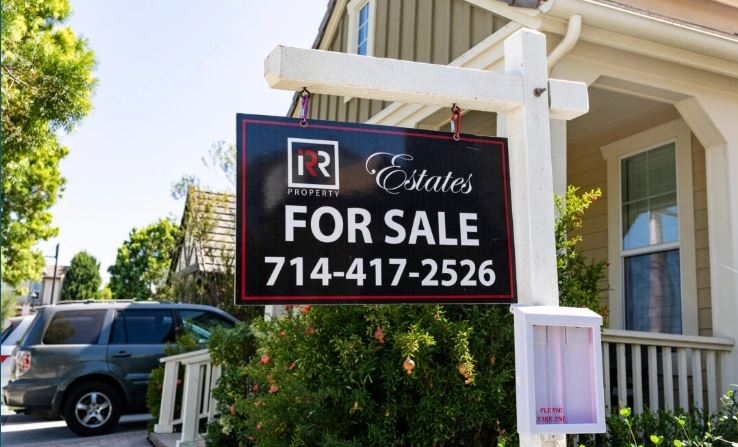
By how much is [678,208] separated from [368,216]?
16.7ft

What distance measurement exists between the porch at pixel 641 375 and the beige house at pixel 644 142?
15 millimetres

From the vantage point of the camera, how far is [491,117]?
6277 mm

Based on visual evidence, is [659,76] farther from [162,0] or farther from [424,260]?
[162,0]

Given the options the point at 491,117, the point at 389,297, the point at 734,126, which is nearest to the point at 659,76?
the point at 734,126

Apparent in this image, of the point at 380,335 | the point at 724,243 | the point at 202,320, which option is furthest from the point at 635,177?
the point at 202,320

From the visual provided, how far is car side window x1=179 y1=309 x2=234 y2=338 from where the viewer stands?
9277 millimetres

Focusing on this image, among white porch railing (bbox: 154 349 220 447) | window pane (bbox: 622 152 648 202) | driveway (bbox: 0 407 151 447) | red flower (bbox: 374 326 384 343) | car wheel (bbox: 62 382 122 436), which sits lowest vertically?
driveway (bbox: 0 407 151 447)

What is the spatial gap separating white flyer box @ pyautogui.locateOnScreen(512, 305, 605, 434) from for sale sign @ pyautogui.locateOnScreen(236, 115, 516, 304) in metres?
0.19

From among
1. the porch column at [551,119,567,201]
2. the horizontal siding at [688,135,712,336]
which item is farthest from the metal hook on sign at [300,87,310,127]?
the horizontal siding at [688,135,712,336]

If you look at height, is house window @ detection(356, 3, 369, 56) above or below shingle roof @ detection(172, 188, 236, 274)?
above

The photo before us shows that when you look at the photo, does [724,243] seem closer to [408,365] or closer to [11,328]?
[408,365]

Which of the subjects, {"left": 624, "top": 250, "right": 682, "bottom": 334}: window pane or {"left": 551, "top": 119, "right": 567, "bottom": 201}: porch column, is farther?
{"left": 624, "top": 250, "right": 682, "bottom": 334}: window pane

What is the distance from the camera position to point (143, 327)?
9.29m

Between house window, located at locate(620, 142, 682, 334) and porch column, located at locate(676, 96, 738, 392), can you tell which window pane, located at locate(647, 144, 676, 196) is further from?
porch column, located at locate(676, 96, 738, 392)
